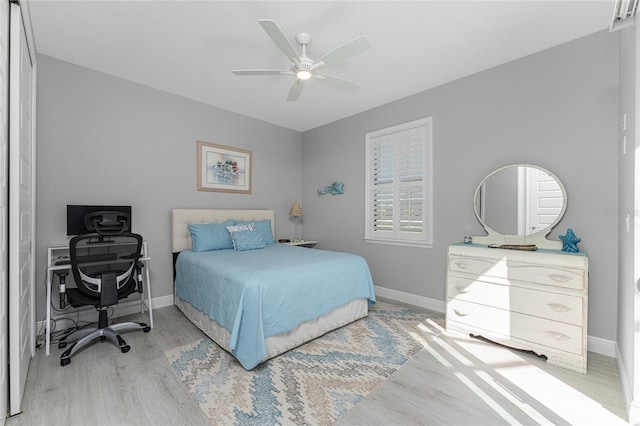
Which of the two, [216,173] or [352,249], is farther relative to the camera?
[352,249]

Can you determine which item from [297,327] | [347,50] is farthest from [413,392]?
[347,50]

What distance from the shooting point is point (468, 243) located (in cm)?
301

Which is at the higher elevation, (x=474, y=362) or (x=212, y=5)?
(x=212, y=5)

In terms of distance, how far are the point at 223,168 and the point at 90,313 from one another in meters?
2.23

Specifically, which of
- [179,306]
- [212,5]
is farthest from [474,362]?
[212,5]

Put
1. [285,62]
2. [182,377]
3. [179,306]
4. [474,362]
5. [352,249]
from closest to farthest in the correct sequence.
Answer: [182,377] < [474,362] < [285,62] < [179,306] < [352,249]

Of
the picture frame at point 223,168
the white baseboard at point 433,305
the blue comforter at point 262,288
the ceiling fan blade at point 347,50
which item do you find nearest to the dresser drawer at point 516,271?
the white baseboard at point 433,305

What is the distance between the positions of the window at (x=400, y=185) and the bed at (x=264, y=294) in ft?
3.15

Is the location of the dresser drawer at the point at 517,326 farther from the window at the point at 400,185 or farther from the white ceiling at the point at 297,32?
the white ceiling at the point at 297,32

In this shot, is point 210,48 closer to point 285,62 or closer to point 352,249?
point 285,62

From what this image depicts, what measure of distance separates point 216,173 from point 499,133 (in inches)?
135

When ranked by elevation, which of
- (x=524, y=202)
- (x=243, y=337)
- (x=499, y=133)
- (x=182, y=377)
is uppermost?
(x=499, y=133)

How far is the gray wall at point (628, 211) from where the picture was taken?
167cm

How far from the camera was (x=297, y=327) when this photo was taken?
248 centimetres
